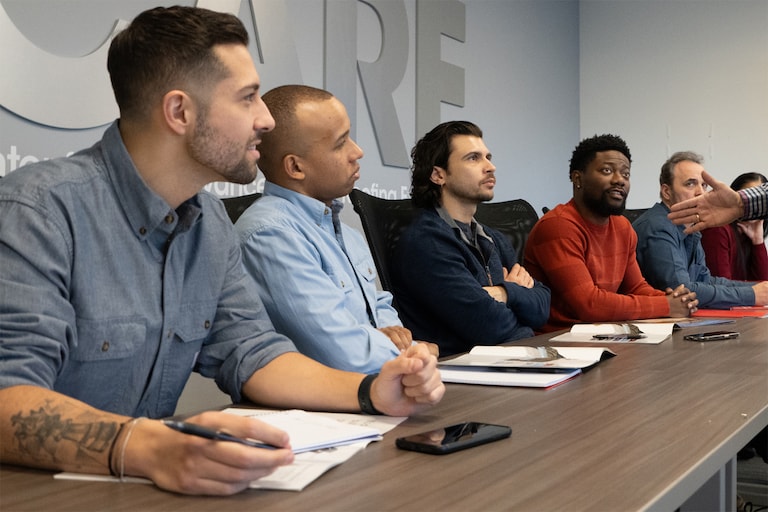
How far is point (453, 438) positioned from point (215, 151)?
0.63 metres

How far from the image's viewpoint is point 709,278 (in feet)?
13.4

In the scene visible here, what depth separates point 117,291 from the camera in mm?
1166

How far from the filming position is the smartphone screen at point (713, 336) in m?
2.10

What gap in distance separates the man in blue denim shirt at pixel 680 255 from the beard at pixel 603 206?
53cm

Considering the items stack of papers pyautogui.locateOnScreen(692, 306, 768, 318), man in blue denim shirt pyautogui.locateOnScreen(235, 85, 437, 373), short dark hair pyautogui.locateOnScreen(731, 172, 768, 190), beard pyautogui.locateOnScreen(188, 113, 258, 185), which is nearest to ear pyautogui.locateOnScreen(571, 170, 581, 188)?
stack of papers pyautogui.locateOnScreen(692, 306, 768, 318)

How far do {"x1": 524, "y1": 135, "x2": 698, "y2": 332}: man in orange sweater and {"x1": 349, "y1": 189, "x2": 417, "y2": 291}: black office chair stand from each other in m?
0.70

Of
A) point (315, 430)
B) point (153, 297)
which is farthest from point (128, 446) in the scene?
point (153, 297)

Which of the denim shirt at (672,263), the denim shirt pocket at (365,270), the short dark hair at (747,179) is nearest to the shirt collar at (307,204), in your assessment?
the denim shirt pocket at (365,270)

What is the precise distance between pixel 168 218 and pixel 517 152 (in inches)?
167

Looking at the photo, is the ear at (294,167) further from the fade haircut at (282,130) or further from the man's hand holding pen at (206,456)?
the man's hand holding pen at (206,456)

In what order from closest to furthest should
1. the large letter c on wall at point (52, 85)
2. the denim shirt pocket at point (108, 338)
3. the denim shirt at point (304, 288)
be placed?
the denim shirt pocket at point (108, 338), the denim shirt at point (304, 288), the large letter c on wall at point (52, 85)

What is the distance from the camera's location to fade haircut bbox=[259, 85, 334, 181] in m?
2.04

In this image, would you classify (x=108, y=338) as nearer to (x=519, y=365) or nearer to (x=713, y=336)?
(x=519, y=365)

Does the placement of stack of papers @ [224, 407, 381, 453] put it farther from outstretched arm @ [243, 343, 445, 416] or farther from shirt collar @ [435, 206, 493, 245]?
shirt collar @ [435, 206, 493, 245]
